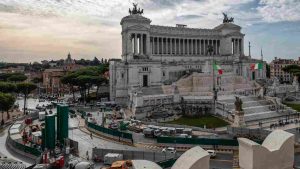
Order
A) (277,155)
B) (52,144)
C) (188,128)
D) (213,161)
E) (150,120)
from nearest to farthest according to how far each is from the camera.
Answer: (277,155), (213,161), (52,144), (188,128), (150,120)

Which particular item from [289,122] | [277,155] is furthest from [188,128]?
[277,155]

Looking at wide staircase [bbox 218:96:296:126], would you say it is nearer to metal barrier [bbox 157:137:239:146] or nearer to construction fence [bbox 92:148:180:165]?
metal barrier [bbox 157:137:239:146]

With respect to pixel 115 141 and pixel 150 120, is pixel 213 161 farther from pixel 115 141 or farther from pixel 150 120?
pixel 150 120

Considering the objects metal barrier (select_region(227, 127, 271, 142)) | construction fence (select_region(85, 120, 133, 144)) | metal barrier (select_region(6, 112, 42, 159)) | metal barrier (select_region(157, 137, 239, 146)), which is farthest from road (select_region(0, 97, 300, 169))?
metal barrier (select_region(227, 127, 271, 142))

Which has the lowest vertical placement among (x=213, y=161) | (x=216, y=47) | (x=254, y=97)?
(x=213, y=161)

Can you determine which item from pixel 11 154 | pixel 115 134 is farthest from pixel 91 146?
pixel 11 154

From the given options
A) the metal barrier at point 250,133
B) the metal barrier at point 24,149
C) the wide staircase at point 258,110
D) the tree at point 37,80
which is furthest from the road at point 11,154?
the tree at point 37,80

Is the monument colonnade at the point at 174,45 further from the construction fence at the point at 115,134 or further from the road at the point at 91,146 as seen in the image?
the construction fence at the point at 115,134
